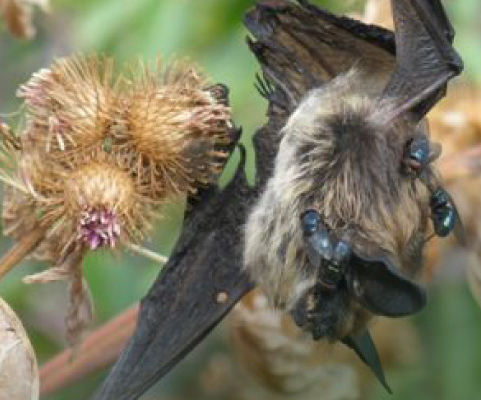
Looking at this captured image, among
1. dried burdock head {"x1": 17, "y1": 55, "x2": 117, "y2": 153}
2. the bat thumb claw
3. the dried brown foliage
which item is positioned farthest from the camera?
the bat thumb claw

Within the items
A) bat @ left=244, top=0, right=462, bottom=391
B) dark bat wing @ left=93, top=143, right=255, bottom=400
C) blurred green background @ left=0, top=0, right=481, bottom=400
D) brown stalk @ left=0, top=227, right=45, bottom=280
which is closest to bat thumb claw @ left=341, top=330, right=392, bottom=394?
bat @ left=244, top=0, right=462, bottom=391

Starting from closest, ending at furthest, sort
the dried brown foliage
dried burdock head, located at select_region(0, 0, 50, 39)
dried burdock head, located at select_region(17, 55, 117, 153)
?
the dried brown foliage
dried burdock head, located at select_region(17, 55, 117, 153)
dried burdock head, located at select_region(0, 0, 50, 39)

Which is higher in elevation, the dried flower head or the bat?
the dried flower head

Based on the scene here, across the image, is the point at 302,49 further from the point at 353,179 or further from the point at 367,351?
the point at 367,351

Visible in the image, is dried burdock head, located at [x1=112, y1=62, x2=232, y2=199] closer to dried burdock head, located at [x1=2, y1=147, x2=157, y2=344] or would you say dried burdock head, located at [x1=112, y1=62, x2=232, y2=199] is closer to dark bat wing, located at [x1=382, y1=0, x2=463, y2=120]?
dried burdock head, located at [x1=2, y1=147, x2=157, y2=344]

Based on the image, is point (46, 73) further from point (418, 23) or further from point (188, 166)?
point (418, 23)

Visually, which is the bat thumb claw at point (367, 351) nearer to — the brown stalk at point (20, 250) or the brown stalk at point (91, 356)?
the brown stalk at point (91, 356)

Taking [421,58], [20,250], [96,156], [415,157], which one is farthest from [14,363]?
[421,58]
